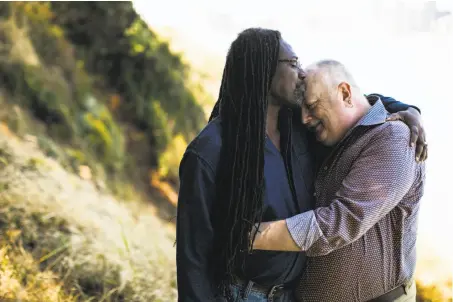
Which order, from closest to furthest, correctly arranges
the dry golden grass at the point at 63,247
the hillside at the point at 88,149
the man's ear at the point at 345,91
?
the man's ear at the point at 345,91 → the dry golden grass at the point at 63,247 → the hillside at the point at 88,149

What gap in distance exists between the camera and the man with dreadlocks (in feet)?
7.05

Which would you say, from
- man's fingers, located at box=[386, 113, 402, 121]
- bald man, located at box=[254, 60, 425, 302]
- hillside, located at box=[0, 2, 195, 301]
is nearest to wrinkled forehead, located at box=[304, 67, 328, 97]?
bald man, located at box=[254, 60, 425, 302]

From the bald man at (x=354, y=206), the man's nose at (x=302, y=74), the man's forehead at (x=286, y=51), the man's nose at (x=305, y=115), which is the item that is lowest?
the bald man at (x=354, y=206)

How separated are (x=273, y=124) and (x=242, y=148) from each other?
0.27m

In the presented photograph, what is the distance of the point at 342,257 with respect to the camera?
229cm

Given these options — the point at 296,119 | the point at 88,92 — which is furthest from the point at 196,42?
the point at 296,119

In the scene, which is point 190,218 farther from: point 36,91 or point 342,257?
point 36,91

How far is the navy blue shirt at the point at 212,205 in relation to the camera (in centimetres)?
213

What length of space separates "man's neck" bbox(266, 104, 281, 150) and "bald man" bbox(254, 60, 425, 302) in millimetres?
121

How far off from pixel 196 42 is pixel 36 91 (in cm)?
332

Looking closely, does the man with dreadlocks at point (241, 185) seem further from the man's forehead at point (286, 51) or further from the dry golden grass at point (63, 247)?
the dry golden grass at point (63, 247)

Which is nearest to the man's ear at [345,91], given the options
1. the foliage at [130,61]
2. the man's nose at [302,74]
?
the man's nose at [302,74]

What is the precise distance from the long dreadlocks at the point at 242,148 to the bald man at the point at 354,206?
0.31ft

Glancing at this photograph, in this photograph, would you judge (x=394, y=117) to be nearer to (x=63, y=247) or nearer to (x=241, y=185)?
(x=241, y=185)
